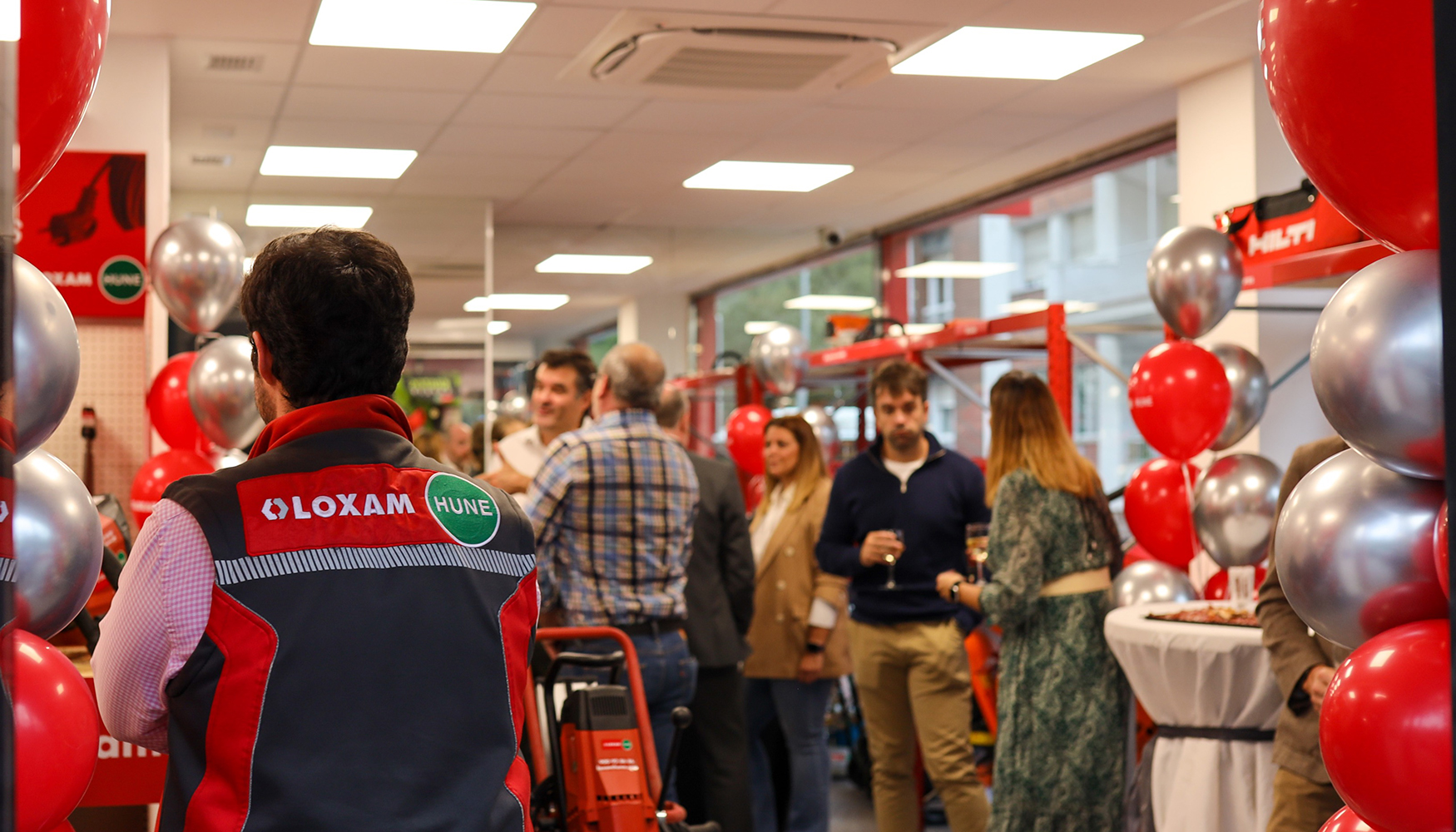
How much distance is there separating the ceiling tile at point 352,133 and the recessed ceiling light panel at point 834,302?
415 centimetres

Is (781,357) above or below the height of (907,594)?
above

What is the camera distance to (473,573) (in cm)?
146

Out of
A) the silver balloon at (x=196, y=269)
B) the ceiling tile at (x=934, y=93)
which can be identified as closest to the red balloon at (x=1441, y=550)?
the silver balloon at (x=196, y=269)

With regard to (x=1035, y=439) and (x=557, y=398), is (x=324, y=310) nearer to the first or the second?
(x=1035, y=439)

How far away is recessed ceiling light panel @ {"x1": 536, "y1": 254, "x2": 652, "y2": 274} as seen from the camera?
33.4ft

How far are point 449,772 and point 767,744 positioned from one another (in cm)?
356

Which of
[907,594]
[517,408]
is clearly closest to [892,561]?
[907,594]

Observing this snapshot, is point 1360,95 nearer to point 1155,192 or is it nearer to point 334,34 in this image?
point 334,34

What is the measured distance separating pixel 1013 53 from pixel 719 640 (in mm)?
2806

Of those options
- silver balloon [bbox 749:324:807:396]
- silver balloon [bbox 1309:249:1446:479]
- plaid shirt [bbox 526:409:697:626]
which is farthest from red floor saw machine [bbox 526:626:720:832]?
silver balloon [bbox 749:324:807:396]

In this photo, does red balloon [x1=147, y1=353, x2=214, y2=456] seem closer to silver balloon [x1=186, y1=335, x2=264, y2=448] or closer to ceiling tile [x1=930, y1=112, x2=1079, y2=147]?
silver balloon [x1=186, y1=335, x2=264, y2=448]

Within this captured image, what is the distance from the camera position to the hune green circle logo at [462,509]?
1.46m

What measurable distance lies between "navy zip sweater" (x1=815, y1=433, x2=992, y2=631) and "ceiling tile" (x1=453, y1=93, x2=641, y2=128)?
2.47 m

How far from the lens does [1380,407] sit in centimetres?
123
